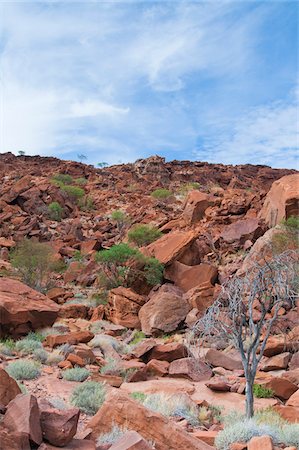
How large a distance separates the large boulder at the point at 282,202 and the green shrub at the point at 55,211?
1678 cm

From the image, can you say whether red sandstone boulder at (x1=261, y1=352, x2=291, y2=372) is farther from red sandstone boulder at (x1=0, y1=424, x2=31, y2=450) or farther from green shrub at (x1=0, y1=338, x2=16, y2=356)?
red sandstone boulder at (x1=0, y1=424, x2=31, y2=450)

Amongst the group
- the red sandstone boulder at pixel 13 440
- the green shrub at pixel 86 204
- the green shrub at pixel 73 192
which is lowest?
the red sandstone boulder at pixel 13 440

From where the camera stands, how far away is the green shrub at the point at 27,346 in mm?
11114

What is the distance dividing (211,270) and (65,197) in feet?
73.1

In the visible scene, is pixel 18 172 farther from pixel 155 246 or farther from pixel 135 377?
pixel 135 377

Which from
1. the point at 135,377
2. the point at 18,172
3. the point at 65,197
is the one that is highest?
the point at 18,172

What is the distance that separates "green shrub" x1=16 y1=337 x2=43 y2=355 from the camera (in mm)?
11114

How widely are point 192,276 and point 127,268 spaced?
9.36 ft

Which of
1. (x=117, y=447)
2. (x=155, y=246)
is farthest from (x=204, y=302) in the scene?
(x=117, y=447)

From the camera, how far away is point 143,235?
2469 centimetres

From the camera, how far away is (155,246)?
21.5m

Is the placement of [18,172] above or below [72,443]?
above

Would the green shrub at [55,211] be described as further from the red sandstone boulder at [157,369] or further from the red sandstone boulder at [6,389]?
the red sandstone boulder at [6,389]

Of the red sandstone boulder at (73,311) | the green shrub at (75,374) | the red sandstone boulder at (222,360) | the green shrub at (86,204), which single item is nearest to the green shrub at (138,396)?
the green shrub at (75,374)
